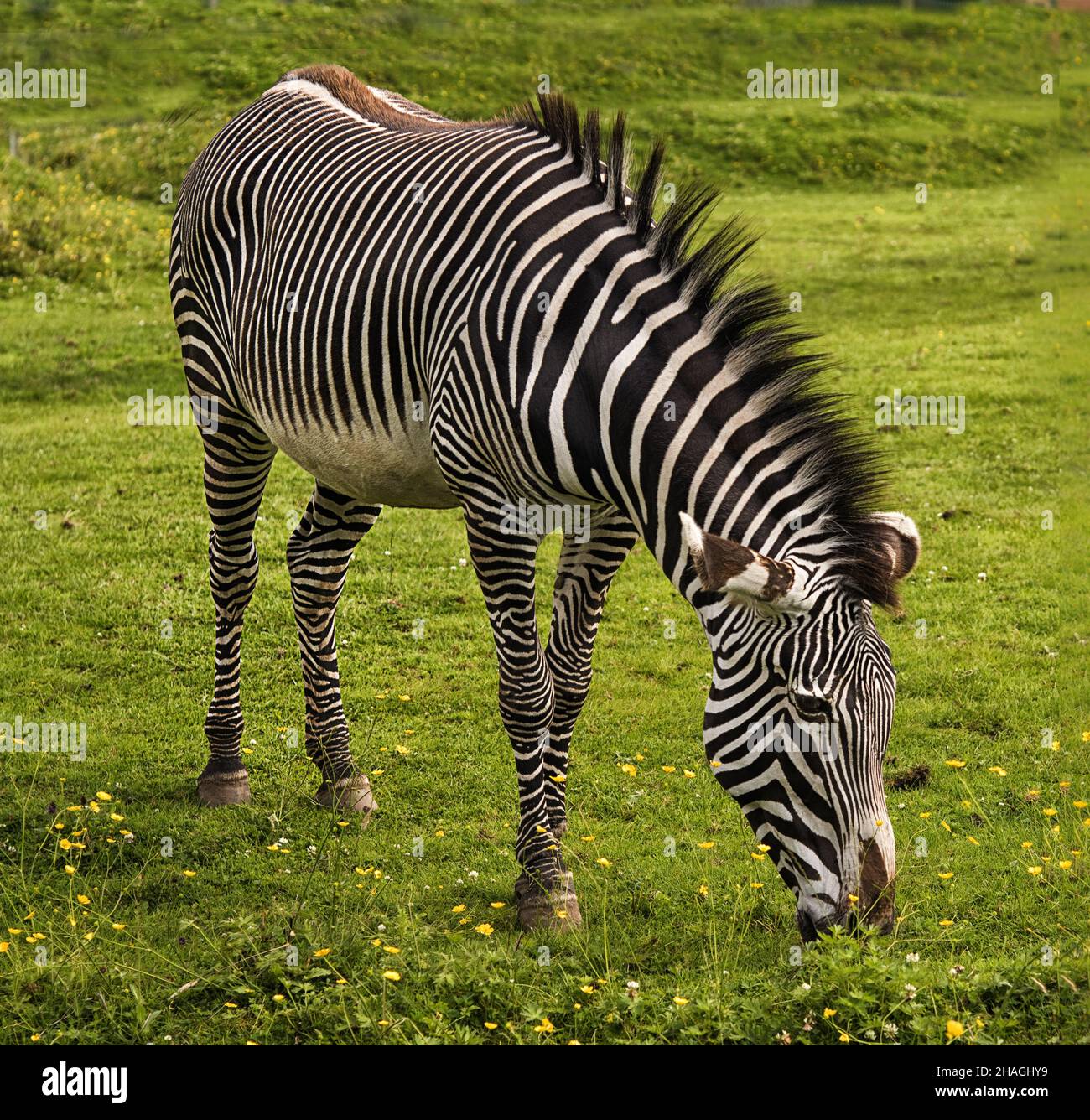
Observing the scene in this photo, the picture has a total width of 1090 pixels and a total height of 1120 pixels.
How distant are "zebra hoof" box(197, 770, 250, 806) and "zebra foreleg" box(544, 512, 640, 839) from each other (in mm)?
1916

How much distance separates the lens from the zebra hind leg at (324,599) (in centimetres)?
777

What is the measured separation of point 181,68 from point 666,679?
21480mm

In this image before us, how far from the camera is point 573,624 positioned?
22.6 feet

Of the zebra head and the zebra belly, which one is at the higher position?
the zebra belly

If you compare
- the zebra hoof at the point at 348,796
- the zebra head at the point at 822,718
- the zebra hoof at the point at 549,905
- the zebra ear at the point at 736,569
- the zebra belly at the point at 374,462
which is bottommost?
the zebra hoof at the point at 549,905

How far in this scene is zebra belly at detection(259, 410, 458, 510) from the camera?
6.67 metres

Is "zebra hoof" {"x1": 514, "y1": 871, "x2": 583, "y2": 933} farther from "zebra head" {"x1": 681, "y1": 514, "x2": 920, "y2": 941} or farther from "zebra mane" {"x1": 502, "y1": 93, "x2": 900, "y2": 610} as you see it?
"zebra mane" {"x1": 502, "y1": 93, "x2": 900, "y2": 610}

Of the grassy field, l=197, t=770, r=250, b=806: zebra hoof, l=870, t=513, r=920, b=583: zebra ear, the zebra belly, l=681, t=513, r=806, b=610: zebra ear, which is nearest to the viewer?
l=681, t=513, r=806, b=610: zebra ear

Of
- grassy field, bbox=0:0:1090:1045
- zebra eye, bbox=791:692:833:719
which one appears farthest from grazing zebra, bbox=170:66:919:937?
grassy field, bbox=0:0:1090:1045

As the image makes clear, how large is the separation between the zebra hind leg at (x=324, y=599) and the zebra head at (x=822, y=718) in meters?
3.33

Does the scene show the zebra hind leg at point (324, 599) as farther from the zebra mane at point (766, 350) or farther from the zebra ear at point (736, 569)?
the zebra ear at point (736, 569)

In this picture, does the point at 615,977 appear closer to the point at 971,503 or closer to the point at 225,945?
the point at 225,945

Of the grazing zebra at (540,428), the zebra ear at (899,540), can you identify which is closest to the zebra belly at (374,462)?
the grazing zebra at (540,428)

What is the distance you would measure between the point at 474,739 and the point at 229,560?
1.85 metres
